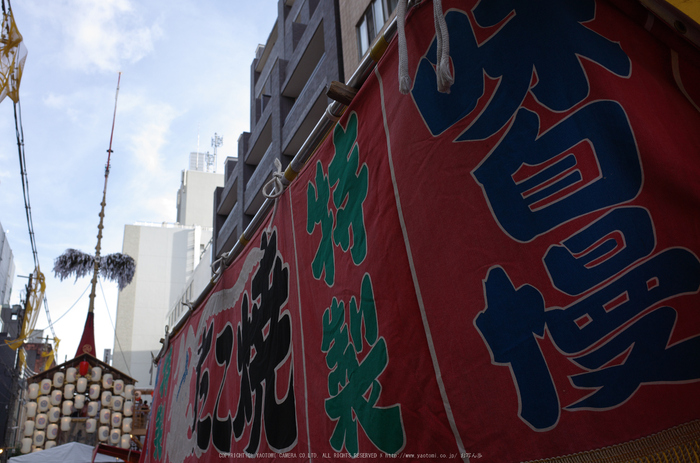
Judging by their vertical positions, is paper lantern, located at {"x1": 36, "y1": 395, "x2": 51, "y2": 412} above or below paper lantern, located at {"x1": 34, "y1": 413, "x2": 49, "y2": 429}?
above

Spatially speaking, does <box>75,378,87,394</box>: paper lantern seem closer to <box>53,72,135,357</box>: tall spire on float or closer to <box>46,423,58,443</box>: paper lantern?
<box>46,423,58,443</box>: paper lantern

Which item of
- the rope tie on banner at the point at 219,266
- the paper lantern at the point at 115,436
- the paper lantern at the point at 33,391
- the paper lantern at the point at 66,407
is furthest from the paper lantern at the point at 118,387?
the rope tie on banner at the point at 219,266

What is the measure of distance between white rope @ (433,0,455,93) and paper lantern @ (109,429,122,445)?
16.9 meters

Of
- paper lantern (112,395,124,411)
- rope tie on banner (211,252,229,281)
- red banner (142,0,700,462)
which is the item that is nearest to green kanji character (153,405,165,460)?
rope tie on banner (211,252,229,281)

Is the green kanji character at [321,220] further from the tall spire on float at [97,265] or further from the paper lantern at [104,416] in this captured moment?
the tall spire on float at [97,265]

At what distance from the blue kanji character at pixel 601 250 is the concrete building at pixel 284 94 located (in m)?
13.3

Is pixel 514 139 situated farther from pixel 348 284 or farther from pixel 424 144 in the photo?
pixel 348 284

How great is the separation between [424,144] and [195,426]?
2.88 metres

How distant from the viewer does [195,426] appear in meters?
3.44

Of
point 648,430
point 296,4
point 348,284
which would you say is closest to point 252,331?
point 348,284

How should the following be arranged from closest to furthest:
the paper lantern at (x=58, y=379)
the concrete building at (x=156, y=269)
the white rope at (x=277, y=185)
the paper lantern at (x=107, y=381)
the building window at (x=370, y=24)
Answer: the white rope at (x=277, y=185), the building window at (x=370, y=24), the paper lantern at (x=58, y=379), the paper lantern at (x=107, y=381), the concrete building at (x=156, y=269)

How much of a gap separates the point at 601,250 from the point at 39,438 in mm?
17368

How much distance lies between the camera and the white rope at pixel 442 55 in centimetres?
133

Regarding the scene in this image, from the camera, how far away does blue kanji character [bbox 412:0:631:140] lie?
1.18 metres
